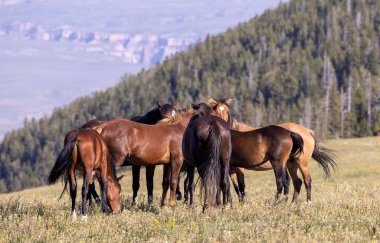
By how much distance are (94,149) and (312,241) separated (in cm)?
594

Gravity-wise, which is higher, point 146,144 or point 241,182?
point 146,144

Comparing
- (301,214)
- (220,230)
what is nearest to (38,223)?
(220,230)

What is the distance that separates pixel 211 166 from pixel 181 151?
2.51 m

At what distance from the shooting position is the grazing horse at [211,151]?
14734mm

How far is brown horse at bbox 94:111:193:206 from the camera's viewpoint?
16422mm

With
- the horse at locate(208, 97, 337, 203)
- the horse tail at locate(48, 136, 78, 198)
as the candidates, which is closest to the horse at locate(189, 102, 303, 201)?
the horse at locate(208, 97, 337, 203)

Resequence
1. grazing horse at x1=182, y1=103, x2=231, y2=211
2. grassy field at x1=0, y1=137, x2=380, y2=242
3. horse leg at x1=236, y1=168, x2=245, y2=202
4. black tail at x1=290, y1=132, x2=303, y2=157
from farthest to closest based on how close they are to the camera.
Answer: horse leg at x1=236, y1=168, x2=245, y2=202
black tail at x1=290, y1=132, x2=303, y2=157
grazing horse at x1=182, y1=103, x2=231, y2=211
grassy field at x1=0, y1=137, x2=380, y2=242

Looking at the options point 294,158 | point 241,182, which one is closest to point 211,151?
point 241,182

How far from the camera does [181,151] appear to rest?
17172 millimetres

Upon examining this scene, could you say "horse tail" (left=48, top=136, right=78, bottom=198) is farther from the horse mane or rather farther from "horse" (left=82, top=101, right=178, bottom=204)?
the horse mane

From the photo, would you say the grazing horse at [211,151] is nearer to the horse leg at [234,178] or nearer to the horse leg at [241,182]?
the horse leg at [241,182]

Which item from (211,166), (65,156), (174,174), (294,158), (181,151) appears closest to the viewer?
(65,156)

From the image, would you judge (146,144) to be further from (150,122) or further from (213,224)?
(213,224)

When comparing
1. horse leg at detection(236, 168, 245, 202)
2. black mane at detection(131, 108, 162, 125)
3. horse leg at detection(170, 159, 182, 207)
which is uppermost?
black mane at detection(131, 108, 162, 125)
